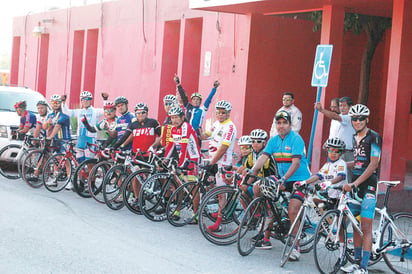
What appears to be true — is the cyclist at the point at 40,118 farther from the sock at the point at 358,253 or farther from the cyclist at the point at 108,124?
the sock at the point at 358,253

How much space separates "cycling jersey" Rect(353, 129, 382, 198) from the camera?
7.53m

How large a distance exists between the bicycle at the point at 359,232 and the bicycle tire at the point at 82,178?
17.4 ft

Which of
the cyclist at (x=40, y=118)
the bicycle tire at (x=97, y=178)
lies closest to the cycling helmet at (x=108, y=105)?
the bicycle tire at (x=97, y=178)

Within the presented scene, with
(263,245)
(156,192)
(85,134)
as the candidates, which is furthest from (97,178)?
(263,245)

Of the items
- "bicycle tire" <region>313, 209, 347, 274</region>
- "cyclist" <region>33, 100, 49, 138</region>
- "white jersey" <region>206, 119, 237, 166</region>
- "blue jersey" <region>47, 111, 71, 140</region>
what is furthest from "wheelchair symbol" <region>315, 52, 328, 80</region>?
"cyclist" <region>33, 100, 49, 138</region>

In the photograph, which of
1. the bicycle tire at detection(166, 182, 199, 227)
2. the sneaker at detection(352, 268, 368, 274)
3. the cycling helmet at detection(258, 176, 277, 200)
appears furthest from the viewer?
the bicycle tire at detection(166, 182, 199, 227)

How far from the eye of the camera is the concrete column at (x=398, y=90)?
A: 476 inches

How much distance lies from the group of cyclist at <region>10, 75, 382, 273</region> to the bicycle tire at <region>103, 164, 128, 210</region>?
1.83 feet

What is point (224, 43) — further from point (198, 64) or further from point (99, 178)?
point (99, 178)

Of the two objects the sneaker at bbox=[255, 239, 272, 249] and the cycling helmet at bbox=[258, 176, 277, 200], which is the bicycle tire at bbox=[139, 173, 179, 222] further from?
the cycling helmet at bbox=[258, 176, 277, 200]

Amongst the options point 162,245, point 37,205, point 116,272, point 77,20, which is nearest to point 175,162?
point 162,245

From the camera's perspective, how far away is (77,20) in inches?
1021

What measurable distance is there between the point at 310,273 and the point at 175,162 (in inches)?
123

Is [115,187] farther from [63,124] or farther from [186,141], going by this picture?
[63,124]
